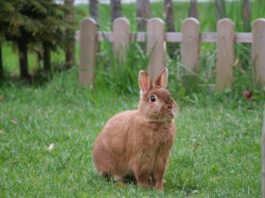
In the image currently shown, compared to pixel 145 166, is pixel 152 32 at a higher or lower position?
higher

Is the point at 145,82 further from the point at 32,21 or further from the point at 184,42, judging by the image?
the point at 32,21

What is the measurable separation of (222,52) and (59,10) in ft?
8.49

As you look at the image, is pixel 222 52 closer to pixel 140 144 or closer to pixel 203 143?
pixel 203 143

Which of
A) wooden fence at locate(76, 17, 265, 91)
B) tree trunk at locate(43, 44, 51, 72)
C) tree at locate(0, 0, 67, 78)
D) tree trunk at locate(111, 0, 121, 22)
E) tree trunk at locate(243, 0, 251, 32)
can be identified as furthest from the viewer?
tree trunk at locate(111, 0, 121, 22)

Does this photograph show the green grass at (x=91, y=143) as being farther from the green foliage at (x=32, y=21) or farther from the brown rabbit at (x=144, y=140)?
the green foliage at (x=32, y=21)

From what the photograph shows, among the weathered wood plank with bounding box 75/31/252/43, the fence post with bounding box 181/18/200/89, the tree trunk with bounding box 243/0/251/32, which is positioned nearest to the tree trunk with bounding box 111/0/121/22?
Answer: the weathered wood plank with bounding box 75/31/252/43

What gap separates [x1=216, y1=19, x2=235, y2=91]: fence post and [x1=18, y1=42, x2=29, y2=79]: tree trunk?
299cm

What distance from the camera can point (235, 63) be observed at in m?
7.83

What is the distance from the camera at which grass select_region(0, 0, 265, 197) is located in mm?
4570

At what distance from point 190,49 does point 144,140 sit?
3.68 metres

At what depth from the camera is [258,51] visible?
7.53 m

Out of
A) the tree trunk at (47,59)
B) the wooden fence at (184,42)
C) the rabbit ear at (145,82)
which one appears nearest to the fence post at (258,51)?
the wooden fence at (184,42)

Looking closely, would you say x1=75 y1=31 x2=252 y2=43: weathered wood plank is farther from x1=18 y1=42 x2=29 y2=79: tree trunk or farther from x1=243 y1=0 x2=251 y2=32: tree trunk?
x1=18 y1=42 x2=29 y2=79: tree trunk

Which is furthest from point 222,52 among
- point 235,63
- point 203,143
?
point 203,143
